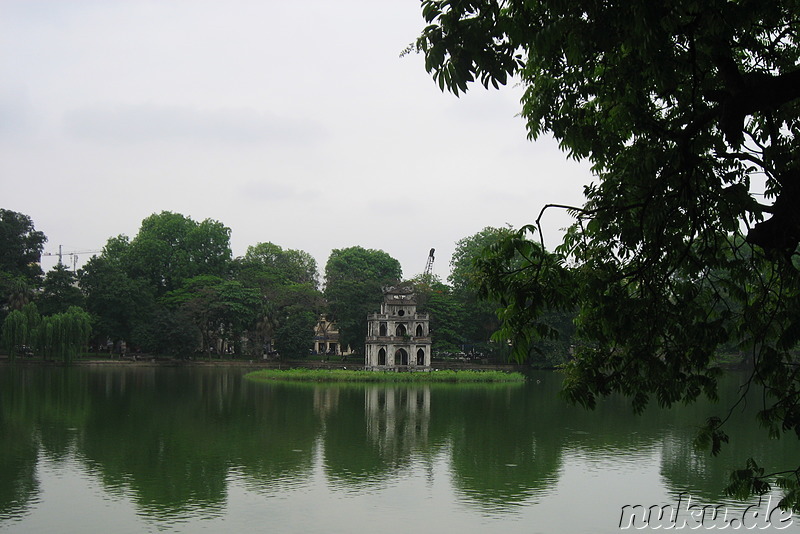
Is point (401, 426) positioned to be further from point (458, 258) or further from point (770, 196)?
point (458, 258)

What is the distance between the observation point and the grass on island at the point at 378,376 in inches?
1540

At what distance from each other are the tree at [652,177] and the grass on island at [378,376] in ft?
111

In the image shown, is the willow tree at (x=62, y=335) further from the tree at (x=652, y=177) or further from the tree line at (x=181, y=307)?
the tree at (x=652, y=177)

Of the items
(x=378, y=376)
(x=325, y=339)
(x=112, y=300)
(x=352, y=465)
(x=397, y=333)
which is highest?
(x=112, y=300)

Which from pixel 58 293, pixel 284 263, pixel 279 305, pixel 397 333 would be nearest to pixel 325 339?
pixel 284 263

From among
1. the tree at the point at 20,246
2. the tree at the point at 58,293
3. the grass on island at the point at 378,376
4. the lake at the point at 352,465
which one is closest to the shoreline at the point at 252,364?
the tree at the point at 58,293

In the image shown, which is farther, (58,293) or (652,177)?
(58,293)

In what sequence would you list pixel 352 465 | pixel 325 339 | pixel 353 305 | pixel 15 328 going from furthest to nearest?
pixel 325 339, pixel 353 305, pixel 15 328, pixel 352 465

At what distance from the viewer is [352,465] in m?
15.8

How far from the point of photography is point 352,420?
2298cm

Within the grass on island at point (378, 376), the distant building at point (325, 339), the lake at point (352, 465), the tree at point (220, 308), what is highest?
the tree at point (220, 308)

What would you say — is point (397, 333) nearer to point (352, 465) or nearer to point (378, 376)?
point (378, 376)

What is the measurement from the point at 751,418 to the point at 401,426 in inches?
434

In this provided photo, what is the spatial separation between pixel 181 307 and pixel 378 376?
17.9 metres
